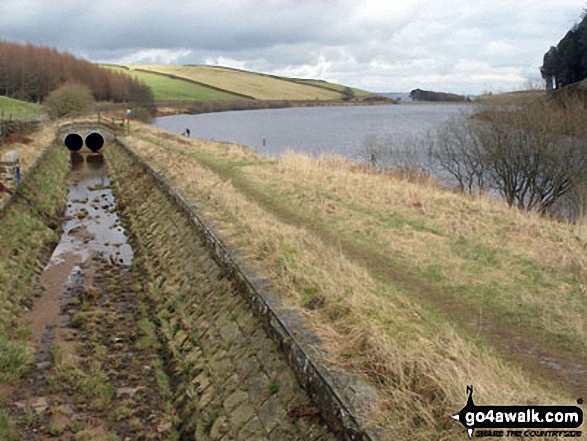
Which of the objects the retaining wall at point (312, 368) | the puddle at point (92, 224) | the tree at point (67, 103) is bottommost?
the puddle at point (92, 224)

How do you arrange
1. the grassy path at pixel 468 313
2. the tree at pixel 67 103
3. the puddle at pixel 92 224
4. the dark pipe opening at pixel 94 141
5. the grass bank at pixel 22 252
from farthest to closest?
the tree at pixel 67 103
the dark pipe opening at pixel 94 141
the puddle at pixel 92 224
the grass bank at pixel 22 252
the grassy path at pixel 468 313

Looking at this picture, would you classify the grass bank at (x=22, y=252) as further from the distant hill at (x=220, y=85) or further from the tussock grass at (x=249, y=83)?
the tussock grass at (x=249, y=83)

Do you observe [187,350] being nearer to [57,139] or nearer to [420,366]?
[420,366]

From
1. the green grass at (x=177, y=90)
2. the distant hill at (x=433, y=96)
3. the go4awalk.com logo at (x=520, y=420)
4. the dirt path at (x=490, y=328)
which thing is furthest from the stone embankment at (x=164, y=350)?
the distant hill at (x=433, y=96)

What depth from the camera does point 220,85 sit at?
162m

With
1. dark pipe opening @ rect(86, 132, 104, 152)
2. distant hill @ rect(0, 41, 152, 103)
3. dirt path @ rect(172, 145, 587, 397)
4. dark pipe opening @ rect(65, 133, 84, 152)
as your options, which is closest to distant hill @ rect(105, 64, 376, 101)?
distant hill @ rect(0, 41, 152, 103)

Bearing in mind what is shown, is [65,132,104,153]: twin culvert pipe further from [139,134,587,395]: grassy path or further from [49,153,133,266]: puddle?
[139,134,587,395]: grassy path

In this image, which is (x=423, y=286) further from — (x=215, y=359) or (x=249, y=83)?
(x=249, y=83)

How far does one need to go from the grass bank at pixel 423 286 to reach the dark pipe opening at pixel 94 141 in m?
31.1

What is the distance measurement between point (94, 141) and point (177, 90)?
95.7 m

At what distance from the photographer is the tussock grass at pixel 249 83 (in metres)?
160

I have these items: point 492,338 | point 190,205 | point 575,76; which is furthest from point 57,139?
point 575,76

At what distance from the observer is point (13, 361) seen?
33.4 ft

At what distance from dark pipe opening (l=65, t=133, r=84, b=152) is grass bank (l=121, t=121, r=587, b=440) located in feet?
105
